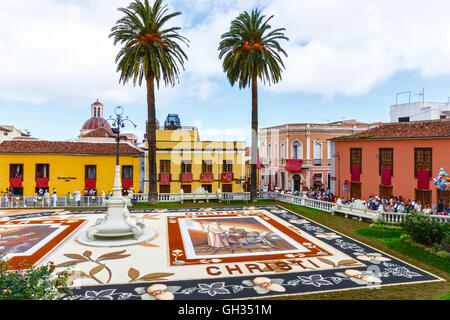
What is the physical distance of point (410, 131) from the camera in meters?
26.2

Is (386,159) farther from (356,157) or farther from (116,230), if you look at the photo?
(116,230)

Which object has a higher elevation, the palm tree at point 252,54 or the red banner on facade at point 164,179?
the palm tree at point 252,54

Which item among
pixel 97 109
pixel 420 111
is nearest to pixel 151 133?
pixel 420 111

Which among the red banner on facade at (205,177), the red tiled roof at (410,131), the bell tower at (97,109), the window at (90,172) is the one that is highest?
the bell tower at (97,109)

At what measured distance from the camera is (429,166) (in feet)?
80.0

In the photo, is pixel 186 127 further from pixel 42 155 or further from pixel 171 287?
pixel 171 287

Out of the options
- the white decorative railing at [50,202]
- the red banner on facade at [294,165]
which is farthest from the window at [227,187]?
the white decorative railing at [50,202]

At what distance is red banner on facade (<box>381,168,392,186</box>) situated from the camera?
1045 inches

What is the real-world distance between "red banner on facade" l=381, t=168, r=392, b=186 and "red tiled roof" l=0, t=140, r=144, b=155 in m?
26.4

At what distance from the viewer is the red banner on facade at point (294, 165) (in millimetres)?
42062

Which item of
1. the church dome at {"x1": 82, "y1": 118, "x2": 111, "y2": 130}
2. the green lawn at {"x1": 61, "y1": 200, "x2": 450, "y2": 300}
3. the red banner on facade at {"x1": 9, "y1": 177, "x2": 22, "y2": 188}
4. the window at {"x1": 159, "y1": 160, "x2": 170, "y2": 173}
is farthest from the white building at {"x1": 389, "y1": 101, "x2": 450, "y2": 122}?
the church dome at {"x1": 82, "y1": 118, "x2": 111, "y2": 130}

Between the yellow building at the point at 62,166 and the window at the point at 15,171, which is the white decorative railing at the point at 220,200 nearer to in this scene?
the yellow building at the point at 62,166

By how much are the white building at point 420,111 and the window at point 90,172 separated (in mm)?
44663

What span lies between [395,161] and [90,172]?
32777 mm
